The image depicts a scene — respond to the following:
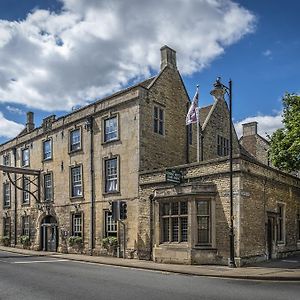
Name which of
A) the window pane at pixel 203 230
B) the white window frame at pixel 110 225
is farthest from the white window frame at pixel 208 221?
the white window frame at pixel 110 225

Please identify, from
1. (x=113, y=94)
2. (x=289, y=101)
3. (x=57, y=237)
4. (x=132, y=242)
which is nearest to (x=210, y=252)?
(x=132, y=242)

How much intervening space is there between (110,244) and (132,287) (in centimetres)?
1294

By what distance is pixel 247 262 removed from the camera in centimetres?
1984

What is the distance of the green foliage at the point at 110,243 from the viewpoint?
83.5 ft

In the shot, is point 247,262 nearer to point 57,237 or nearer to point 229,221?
point 229,221

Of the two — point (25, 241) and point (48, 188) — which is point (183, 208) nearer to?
point (48, 188)

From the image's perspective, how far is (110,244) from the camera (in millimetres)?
25656

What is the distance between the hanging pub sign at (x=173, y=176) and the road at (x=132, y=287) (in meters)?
5.85

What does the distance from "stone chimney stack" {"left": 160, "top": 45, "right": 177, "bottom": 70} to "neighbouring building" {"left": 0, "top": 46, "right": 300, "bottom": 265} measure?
7 centimetres

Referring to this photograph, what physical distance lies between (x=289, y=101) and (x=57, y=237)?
19.6m

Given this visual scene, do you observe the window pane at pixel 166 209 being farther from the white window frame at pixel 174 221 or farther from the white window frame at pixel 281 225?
the white window frame at pixel 281 225

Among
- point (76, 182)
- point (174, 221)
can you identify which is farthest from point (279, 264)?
point (76, 182)

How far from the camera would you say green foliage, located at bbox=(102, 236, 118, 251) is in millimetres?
25438

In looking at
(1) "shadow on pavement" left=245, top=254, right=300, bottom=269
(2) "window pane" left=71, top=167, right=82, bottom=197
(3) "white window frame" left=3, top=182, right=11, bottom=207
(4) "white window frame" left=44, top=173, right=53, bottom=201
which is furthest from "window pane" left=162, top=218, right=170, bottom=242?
(3) "white window frame" left=3, top=182, right=11, bottom=207
